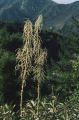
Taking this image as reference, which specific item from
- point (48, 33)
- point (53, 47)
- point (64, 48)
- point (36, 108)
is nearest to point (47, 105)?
point (36, 108)

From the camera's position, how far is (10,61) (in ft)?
105

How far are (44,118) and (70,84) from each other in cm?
1583

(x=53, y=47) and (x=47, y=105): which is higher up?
(x=53, y=47)

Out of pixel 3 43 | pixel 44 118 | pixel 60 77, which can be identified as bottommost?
pixel 44 118

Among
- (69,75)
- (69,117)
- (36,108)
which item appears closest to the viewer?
(69,117)

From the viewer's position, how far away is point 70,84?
87.9 ft

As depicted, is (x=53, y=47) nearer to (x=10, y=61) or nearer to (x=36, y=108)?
(x=10, y=61)

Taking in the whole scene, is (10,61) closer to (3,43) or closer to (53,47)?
(3,43)

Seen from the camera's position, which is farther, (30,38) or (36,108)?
(36,108)

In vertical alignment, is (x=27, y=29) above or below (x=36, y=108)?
above

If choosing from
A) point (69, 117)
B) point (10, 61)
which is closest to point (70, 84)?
point (10, 61)

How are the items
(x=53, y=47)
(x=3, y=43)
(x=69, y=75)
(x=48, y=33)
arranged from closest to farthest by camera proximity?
(x=69, y=75)
(x=3, y=43)
(x=53, y=47)
(x=48, y=33)

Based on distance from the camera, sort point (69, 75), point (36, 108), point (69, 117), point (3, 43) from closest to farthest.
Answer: point (69, 117)
point (36, 108)
point (69, 75)
point (3, 43)

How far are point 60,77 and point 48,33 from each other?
69204 mm
